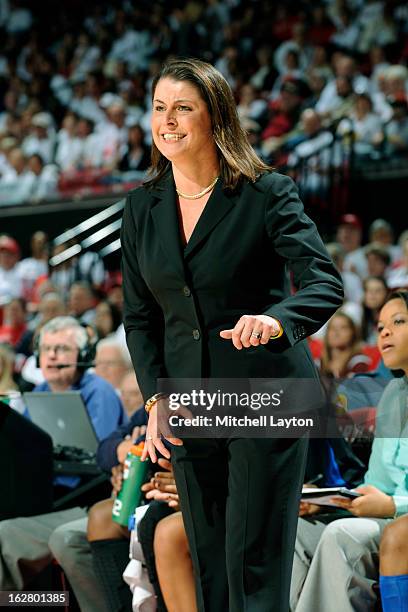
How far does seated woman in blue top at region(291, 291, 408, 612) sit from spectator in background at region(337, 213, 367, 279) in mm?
4361

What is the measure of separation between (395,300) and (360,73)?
6.93 m

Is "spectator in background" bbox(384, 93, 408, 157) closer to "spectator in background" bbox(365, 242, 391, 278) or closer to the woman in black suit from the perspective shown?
"spectator in background" bbox(365, 242, 391, 278)

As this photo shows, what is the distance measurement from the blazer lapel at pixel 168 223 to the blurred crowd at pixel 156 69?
6.06 meters

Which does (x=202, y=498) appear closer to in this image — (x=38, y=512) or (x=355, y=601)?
(x=355, y=601)

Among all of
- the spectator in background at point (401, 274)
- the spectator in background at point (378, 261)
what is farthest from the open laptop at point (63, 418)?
the spectator in background at point (378, 261)

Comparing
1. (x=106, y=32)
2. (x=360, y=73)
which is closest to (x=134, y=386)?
(x=360, y=73)

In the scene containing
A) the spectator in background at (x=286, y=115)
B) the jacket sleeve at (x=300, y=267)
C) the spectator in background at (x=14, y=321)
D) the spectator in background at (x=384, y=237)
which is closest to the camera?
the jacket sleeve at (x=300, y=267)

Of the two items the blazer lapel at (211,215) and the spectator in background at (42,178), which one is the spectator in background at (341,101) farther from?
the blazer lapel at (211,215)

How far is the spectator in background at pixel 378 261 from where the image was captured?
6.83 m

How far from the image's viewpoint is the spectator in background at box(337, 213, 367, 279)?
744 centimetres

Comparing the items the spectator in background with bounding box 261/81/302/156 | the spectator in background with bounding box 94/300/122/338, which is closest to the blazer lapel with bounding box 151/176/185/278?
the spectator in background with bounding box 94/300/122/338

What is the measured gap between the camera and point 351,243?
7.69m

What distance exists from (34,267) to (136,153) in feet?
5.29

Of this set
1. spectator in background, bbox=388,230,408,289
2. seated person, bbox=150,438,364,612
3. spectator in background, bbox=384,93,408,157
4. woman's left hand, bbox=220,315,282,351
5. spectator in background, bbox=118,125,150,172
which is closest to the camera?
woman's left hand, bbox=220,315,282,351
